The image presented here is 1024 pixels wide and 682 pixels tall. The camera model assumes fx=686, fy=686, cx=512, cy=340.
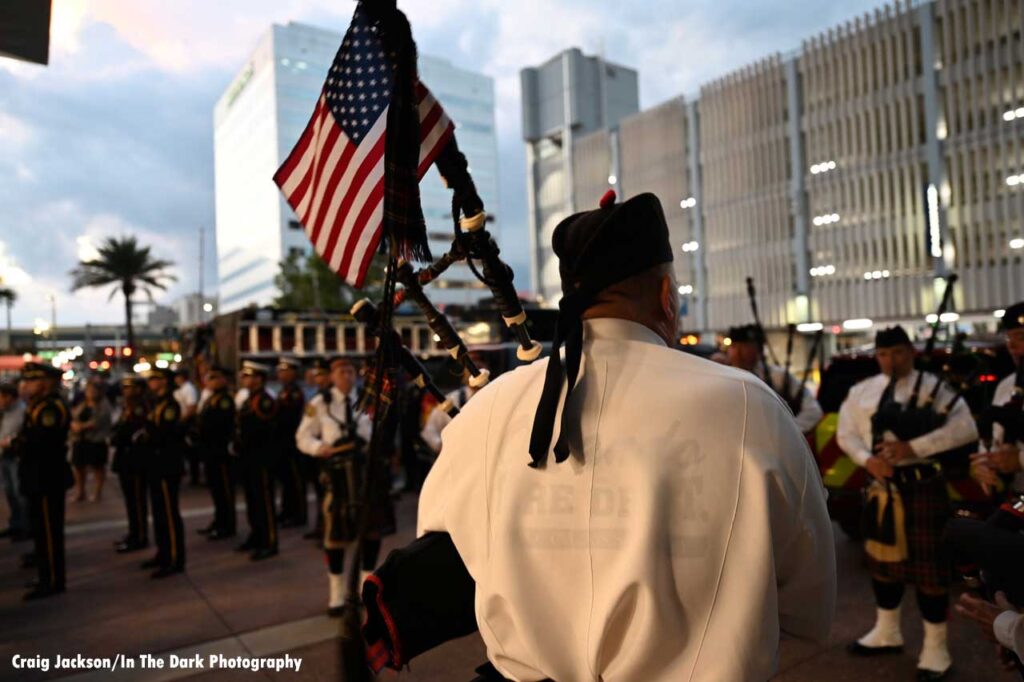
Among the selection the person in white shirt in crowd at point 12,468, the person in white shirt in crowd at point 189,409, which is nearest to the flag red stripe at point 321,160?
the person in white shirt in crowd at point 12,468

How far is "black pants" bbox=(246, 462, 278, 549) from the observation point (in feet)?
23.5

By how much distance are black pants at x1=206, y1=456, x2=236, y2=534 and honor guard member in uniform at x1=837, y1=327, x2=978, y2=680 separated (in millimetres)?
6681

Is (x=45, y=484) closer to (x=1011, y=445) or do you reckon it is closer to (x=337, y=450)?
(x=337, y=450)

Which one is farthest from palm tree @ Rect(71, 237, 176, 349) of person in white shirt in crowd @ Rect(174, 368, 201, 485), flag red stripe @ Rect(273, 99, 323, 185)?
flag red stripe @ Rect(273, 99, 323, 185)

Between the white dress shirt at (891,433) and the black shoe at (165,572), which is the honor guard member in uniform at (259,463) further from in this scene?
the white dress shirt at (891,433)

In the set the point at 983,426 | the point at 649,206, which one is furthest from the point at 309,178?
the point at 983,426

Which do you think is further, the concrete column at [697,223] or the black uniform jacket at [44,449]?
the concrete column at [697,223]

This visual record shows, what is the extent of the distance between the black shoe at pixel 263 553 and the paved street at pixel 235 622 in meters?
0.11

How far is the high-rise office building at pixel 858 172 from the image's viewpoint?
32.7 metres

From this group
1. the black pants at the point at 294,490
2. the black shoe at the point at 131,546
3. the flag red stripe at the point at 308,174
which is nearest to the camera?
the flag red stripe at the point at 308,174

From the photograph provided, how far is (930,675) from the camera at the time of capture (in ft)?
12.8

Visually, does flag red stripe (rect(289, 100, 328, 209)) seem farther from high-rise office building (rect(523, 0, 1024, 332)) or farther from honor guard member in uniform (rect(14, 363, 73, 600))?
high-rise office building (rect(523, 0, 1024, 332))

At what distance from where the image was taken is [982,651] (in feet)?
13.9

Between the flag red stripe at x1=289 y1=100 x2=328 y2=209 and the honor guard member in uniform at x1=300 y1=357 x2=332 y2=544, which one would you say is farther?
the honor guard member in uniform at x1=300 y1=357 x2=332 y2=544
